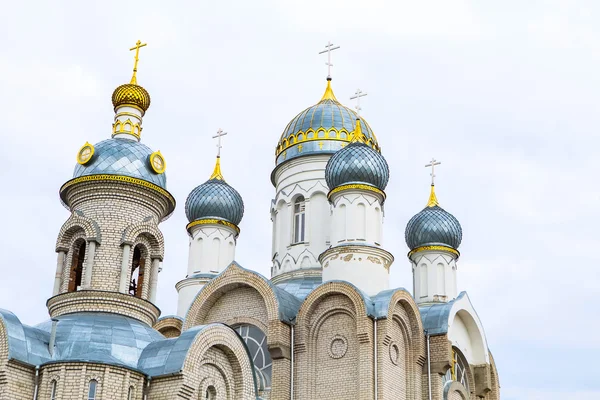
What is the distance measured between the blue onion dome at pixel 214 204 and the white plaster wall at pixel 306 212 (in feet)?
2.66

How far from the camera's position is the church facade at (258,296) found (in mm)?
11203

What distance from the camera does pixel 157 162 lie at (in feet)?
44.3

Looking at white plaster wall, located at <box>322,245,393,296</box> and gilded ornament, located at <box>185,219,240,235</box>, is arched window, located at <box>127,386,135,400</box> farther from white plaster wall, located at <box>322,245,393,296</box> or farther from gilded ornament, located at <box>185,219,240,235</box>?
gilded ornament, located at <box>185,219,240,235</box>

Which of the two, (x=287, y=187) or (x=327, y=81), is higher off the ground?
(x=327, y=81)

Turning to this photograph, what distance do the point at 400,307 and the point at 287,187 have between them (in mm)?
4587

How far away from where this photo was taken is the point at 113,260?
1281 centimetres

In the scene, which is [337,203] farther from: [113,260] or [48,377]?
[48,377]

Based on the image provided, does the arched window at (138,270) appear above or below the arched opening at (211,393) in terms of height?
above

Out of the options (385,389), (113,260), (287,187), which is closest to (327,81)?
(287,187)

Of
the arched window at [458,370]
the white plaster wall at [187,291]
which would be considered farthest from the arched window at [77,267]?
→ the arched window at [458,370]

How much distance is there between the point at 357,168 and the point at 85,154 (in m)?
5.69

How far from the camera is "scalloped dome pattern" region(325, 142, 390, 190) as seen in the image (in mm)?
17375

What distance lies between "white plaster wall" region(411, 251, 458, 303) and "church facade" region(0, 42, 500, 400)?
0.03 meters

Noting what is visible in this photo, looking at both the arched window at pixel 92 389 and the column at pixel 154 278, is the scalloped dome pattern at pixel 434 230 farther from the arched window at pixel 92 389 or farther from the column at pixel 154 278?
the arched window at pixel 92 389
